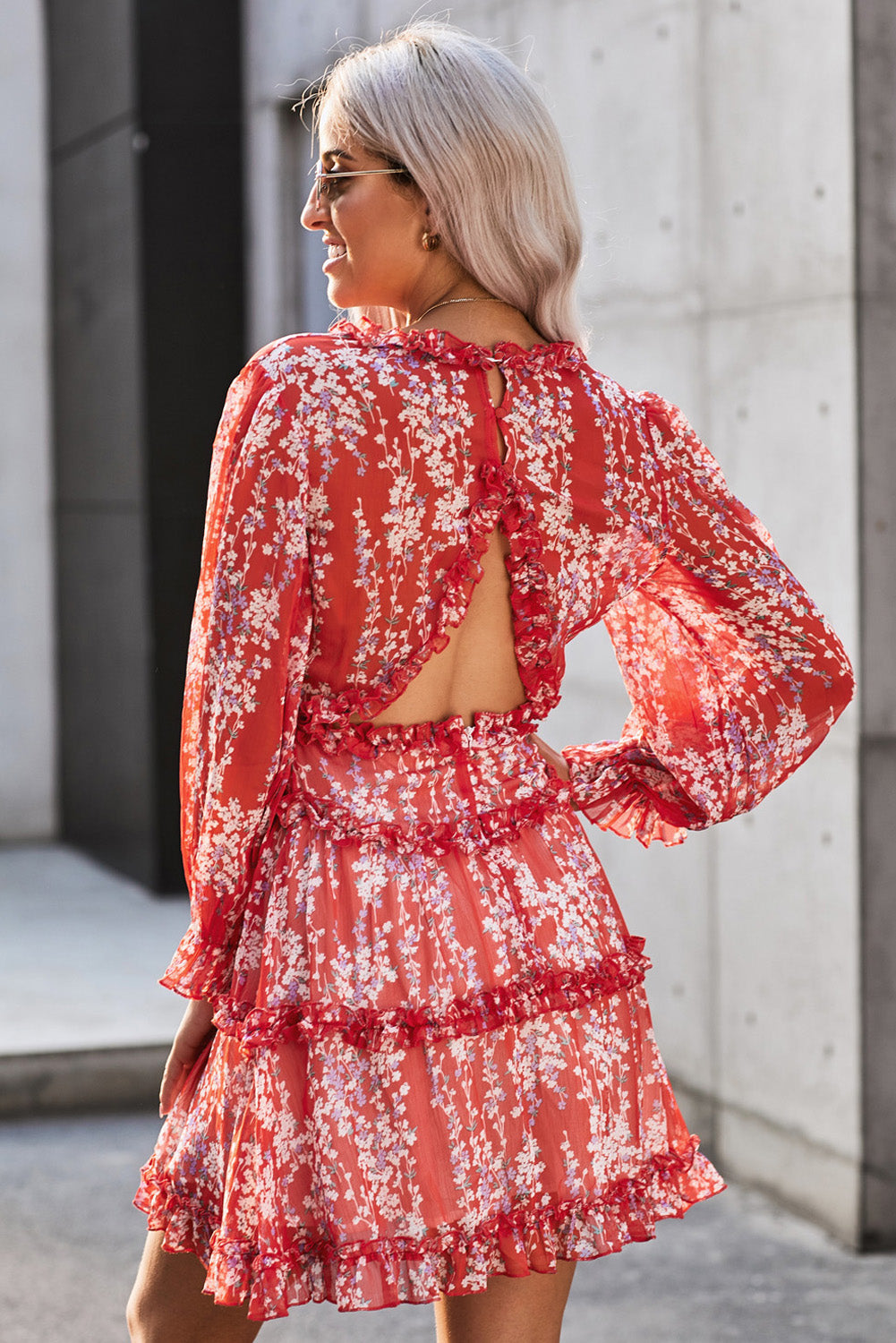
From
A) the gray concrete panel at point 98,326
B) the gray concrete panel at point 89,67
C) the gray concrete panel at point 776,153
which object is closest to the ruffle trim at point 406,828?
the gray concrete panel at point 776,153

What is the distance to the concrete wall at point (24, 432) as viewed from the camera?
835cm

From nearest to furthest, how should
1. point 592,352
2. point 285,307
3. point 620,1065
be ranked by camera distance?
point 620,1065, point 592,352, point 285,307

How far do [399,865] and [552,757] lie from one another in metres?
0.27

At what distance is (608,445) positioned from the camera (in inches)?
Answer: 75.9

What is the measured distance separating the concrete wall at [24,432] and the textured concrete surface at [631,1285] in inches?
170

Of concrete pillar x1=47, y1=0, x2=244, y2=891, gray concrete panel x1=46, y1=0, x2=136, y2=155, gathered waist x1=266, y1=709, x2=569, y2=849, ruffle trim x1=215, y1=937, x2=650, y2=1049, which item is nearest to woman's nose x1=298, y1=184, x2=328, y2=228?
gathered waist x1=266, y1=709, x2=569, y2=849

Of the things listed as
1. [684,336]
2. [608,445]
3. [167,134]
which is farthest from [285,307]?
[608,445]

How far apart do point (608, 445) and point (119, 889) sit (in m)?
5.75

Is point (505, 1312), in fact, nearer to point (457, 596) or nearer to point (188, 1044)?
point (188, 1044)

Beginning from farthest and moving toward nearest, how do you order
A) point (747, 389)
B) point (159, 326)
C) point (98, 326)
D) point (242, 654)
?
point (98, 326)
point (159, 326)
point (747, 389)
point (242, 654)

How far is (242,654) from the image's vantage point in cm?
181

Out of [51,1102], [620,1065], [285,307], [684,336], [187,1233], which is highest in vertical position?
[285,307]

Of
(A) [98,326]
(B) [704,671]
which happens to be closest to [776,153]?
(B) [704,671]

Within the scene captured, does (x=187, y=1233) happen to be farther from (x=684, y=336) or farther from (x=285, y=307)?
(x=285, y=307)
